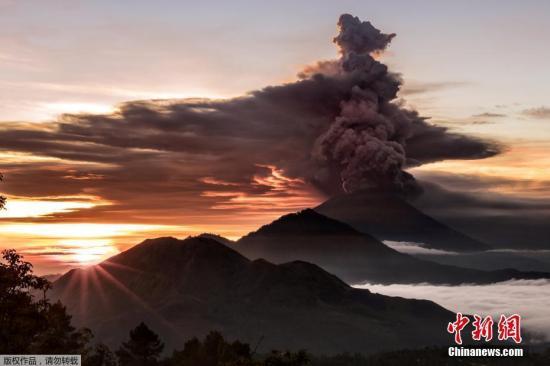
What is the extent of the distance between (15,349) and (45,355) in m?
2.74

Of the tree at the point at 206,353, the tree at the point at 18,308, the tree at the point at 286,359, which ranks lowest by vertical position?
the tree at the point at 206,353

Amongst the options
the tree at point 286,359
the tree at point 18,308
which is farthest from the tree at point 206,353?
the tree at point 18,308

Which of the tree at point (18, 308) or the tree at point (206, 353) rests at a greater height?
the tree at point (18, 308)

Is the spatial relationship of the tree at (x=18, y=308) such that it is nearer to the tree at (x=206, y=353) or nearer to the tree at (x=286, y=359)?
the tree at (x=286, y=359)

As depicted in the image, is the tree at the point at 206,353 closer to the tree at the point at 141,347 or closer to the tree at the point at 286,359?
the tree at the point at 141,347

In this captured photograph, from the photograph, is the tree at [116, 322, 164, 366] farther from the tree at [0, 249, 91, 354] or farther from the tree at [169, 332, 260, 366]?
the tree at [0, 249, 91, 354]

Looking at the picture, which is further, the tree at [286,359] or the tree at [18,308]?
the tree at [286,359]

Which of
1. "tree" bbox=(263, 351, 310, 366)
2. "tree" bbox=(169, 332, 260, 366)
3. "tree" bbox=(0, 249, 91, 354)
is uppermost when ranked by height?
"tree" bbox=(0, 249, 91, 354)

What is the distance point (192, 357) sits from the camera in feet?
405

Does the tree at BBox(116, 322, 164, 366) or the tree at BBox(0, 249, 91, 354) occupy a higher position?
the tree at BBox(0, 249, 91, 354)

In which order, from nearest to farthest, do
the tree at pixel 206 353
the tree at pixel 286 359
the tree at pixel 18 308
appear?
the tree at pixel 18 308 < the tree at pixel 286 359 < the tree at pixel 206 353

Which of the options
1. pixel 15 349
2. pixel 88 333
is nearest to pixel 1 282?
pixel 15 349

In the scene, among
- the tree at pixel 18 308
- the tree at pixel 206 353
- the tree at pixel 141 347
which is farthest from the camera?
the tree at pixel 141 347

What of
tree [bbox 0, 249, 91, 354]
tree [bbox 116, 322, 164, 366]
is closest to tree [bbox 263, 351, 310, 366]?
tree [bbox 0, 249, 91, 354]
